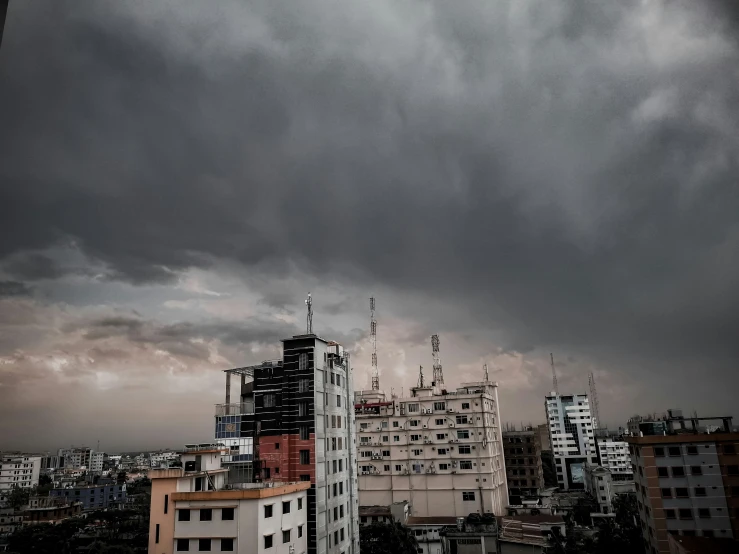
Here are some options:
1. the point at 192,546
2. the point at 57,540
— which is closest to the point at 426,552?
the point at 192,546

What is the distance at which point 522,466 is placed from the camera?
132 ft

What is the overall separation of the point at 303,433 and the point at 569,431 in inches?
2001

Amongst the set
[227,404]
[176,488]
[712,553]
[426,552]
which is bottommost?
[426,552]

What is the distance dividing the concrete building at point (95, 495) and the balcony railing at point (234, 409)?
33317 millimetres

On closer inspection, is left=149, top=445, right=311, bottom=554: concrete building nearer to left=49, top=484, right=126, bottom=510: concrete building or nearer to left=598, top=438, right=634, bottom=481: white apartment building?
left=49, top=484, right=126, bottom=510: concrete building

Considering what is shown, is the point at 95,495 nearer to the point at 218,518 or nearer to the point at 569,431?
the point at 218,518

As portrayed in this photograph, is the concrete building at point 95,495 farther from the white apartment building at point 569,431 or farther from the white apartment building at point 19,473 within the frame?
the white apartment building at point 569,431

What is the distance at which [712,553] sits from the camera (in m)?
13.0

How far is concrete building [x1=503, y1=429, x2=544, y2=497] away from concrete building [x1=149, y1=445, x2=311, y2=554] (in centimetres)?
2948

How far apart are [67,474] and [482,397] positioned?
191ft

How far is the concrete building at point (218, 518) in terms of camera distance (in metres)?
13.6

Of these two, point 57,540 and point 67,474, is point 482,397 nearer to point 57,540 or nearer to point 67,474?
point 57,540

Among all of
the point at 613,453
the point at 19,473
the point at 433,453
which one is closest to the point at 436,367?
the point at 433,453

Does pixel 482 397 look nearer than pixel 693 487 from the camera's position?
No
